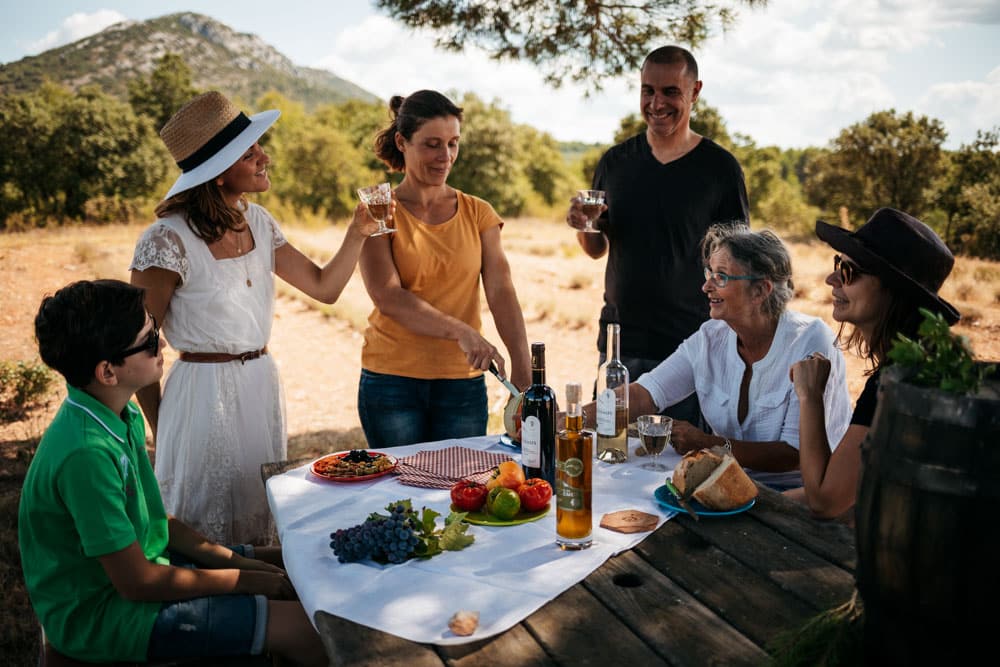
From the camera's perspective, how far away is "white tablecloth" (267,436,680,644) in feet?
5.36

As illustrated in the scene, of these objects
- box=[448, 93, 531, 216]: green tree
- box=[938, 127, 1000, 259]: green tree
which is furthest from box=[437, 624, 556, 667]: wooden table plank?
box=[448, 93, 531, 216]: green tree

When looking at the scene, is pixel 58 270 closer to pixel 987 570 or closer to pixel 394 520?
pixel 394 520

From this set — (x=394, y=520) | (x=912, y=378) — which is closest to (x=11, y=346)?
(x=394, y=520)

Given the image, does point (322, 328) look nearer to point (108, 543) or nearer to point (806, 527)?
point (108, 543)

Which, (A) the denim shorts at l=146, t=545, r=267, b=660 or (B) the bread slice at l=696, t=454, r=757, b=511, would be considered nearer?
(A) the denim shorts at l=146, t=545, r=267, b=660

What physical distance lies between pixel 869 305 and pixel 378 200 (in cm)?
176

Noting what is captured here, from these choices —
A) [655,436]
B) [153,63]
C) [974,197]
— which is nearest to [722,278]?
[655,436]

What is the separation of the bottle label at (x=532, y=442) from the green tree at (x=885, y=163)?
2558 centimetres

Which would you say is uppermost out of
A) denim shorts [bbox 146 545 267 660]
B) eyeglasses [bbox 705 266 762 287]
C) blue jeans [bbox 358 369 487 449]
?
eyeglasses [bbox 705 266 762 287]

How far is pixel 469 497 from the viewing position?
2.11 metres

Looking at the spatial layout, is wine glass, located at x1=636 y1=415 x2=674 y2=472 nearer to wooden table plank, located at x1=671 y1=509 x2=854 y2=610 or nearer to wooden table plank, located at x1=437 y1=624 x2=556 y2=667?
wooden table plank, located at x1=671 y1=509 x2=854 y2=610

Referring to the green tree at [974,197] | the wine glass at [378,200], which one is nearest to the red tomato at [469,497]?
the wine glass at [378,200]

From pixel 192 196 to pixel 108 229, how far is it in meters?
20.9

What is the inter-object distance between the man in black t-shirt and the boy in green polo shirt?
2252 millimetres
